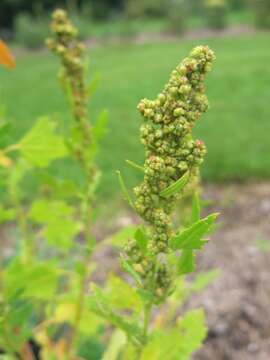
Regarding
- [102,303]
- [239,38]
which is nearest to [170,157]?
[102,303]

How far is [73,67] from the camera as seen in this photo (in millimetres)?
1652

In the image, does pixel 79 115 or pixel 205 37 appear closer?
pixel 79 115

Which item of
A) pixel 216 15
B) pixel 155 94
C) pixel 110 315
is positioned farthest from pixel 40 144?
pixel 216 15

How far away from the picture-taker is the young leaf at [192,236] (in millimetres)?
983

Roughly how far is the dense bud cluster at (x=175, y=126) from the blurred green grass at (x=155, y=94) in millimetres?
1472

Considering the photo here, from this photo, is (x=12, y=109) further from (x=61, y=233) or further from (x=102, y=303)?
(x=102, y=303)

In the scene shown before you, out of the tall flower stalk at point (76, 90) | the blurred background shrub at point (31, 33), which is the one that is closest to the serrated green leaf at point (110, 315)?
the tall flower stalk at point (76, 90)

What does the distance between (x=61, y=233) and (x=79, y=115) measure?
1.97 ft

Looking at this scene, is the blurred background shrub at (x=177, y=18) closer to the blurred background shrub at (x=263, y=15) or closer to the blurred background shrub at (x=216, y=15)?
the blurred background shrub at (x=216, y=15)

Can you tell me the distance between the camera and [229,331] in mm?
3037

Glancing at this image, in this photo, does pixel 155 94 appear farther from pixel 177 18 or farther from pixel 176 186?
pixel 177 18

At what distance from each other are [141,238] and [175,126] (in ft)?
0.75

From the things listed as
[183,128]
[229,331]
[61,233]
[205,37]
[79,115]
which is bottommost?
[229,331]

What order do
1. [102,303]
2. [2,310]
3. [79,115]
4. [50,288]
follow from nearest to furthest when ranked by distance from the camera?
1. [102,303]
2. [2,310]
3. [79,115]
4. [50,288]
